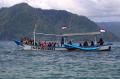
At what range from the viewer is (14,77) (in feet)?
115

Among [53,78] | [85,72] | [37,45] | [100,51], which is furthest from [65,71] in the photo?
[37,45]

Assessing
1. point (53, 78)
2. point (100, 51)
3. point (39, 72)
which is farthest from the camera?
point (100, 51)

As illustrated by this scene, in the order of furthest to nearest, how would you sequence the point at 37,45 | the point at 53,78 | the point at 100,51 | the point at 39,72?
the point at 37,45 < the point at 100,51 < the point at 39,72 < the point at 53,78

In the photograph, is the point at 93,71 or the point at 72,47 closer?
the point at 93,71

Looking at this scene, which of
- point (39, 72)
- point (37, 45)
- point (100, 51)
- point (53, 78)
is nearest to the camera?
point (53, 78)

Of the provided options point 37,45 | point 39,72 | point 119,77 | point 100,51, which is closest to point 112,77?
point 119,77

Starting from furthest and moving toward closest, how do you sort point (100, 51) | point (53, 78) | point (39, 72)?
point (100, 51), point (39, 72), point (53, 78)

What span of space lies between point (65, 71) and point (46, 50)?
4580 centimetres

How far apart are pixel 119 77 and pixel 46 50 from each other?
50944 millimetres

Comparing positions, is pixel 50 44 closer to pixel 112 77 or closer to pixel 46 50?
pixel 46 50

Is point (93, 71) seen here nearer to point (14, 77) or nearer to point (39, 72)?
point (39, 72)

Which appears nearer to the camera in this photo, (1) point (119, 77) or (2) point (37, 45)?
(1) point (119, 77)

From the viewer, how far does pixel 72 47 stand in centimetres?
8281

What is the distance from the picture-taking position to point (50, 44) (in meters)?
86.0
